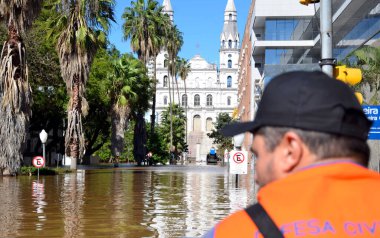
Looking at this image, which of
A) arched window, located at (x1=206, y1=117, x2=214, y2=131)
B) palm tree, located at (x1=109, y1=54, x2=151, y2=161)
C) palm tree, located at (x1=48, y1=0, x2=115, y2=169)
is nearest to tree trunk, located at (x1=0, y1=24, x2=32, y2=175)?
palm tree, located at (x1=48, y1=0, x2=115, y2=169)

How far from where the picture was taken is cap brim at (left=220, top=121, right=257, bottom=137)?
6.09 ft

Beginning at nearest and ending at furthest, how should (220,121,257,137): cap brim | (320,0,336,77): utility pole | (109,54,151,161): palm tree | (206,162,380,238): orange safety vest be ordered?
(206,162,380,238): orange safety vest → (220,121,257,137): cap brim → (320,0,336,77): utility pole → (109,54,151,161): palm tree

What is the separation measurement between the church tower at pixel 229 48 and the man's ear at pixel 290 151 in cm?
16146

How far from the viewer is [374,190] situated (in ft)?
5.65

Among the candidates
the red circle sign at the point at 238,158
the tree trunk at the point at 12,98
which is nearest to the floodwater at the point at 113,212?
the red circle sign at the point at 238,158

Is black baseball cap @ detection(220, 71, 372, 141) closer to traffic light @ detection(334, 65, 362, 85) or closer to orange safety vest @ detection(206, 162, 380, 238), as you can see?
orange safety vest @ detection(206, 162, 380, 238)

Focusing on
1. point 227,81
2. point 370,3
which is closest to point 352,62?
point 370,3

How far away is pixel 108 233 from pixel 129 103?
144 feet

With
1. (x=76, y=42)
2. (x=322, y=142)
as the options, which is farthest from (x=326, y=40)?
(x=76, y=42)

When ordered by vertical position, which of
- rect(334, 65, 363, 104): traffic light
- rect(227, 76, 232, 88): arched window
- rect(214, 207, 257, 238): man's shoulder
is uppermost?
rect(227, 76, 232, 88): arched window

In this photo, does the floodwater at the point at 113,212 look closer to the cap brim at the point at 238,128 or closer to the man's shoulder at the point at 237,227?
the cap brim at the point at 238,128

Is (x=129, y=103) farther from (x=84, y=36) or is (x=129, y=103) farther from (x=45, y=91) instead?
(x=84, y=36)

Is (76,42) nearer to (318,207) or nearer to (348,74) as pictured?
(348,74)

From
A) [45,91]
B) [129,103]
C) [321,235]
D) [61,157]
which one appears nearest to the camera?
[321,235]
